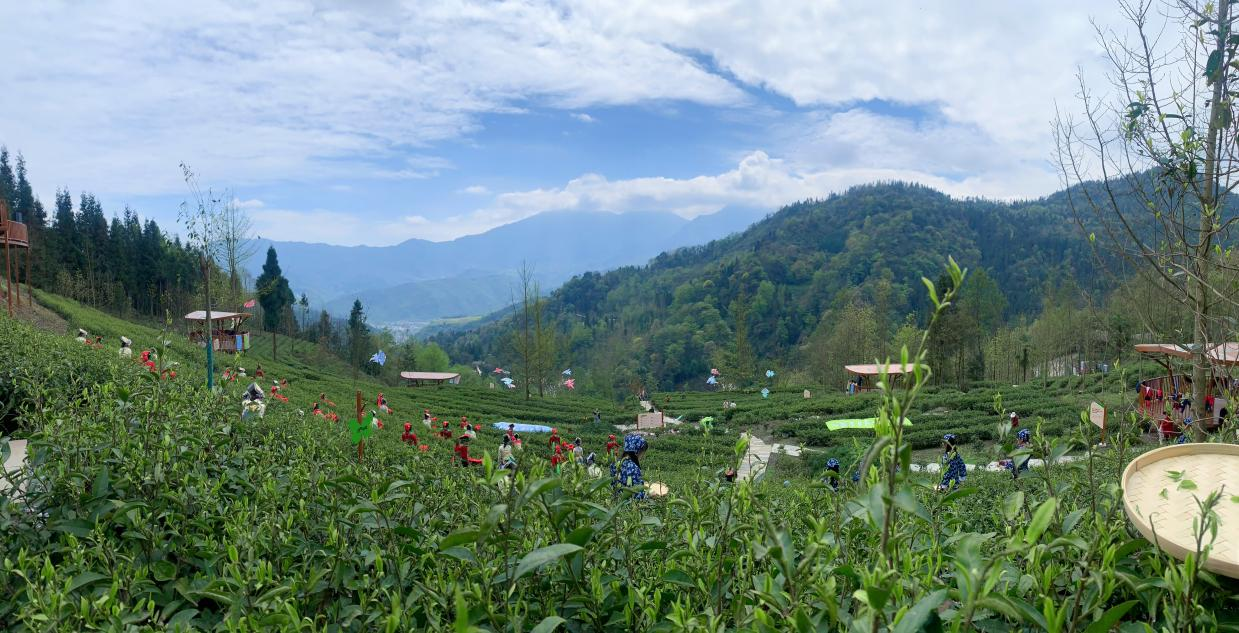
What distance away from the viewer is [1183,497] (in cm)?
150

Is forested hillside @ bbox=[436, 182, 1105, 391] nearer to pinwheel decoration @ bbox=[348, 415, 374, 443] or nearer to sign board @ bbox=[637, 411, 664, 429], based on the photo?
sign board @ bbox=[637, 411, 664, 429]

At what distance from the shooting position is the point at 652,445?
16.5m

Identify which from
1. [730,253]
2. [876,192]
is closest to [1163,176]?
[730,253]

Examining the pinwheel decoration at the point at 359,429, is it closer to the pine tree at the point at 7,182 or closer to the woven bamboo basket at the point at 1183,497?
the woven bamboo basket at the point at 1183,497

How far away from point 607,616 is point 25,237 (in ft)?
54.8

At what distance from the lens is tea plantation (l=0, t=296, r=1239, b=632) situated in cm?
104

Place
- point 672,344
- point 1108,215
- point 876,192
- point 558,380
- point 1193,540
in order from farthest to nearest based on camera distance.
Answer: point 876,192 < point 672,344 < point 558,380 < point 1108,215 < point 1193,540

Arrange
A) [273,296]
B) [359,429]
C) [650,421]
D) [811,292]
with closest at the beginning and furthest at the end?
[359,429]
[650,421]
[273,296]
[811,292]

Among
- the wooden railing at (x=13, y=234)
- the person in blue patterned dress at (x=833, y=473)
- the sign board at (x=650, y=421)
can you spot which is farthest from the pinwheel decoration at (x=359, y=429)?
the sign board at (x=650, y=421)

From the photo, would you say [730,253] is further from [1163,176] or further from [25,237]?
[1163,176]

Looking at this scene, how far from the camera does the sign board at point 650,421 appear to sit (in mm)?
19100

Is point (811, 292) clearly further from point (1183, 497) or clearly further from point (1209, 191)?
point (1183, 497)

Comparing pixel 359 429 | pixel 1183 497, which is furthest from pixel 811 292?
pixel 1183 497

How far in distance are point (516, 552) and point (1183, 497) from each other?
147 centimetres
